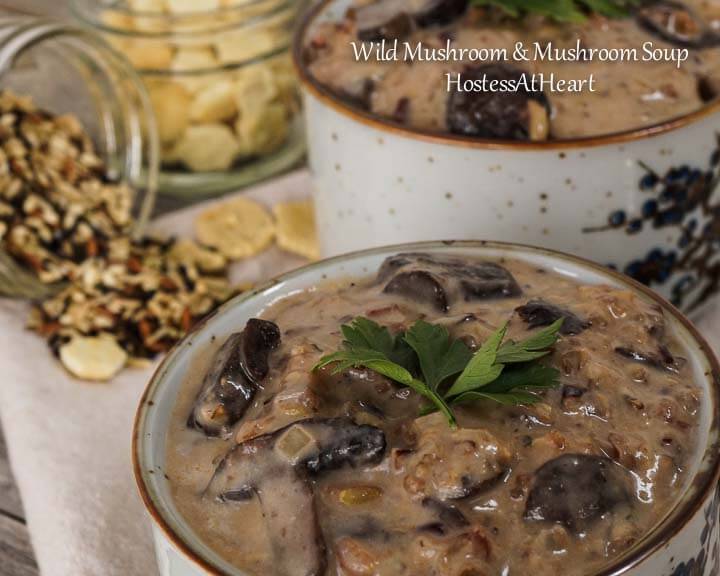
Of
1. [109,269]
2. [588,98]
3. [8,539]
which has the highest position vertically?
[588,98]

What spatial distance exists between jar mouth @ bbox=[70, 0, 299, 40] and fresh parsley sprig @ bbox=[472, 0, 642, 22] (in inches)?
38.0

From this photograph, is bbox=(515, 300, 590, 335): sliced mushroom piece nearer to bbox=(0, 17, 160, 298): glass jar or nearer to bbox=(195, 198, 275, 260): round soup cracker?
bbox=(195, 198, 275, 260): round soup cracker

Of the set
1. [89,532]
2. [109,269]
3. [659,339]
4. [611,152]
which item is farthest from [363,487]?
[109,269]

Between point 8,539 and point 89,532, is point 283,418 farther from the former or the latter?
point 8,539

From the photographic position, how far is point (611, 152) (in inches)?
90.7

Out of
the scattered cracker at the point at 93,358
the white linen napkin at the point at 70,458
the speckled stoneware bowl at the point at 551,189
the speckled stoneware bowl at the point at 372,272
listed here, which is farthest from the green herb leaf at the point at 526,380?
the scattered cracker at the point at 93,358

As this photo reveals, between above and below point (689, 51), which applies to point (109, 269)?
below

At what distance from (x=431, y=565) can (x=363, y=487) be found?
163 mm

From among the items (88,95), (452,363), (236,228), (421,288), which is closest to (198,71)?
(88,95)

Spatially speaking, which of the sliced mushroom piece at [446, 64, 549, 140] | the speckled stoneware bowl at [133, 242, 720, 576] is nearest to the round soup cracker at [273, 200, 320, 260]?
the sliced mushroom piece at [446, 64, 549, 140]

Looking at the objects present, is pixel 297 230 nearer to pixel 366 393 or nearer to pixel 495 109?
pixel 495 109

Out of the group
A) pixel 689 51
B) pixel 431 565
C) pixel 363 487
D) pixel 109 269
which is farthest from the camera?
pixel 109 269

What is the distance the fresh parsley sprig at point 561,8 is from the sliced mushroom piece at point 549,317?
944mm

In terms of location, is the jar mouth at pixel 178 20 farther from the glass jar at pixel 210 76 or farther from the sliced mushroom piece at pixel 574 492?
the sliced mushroom piece at pixel 574 492
